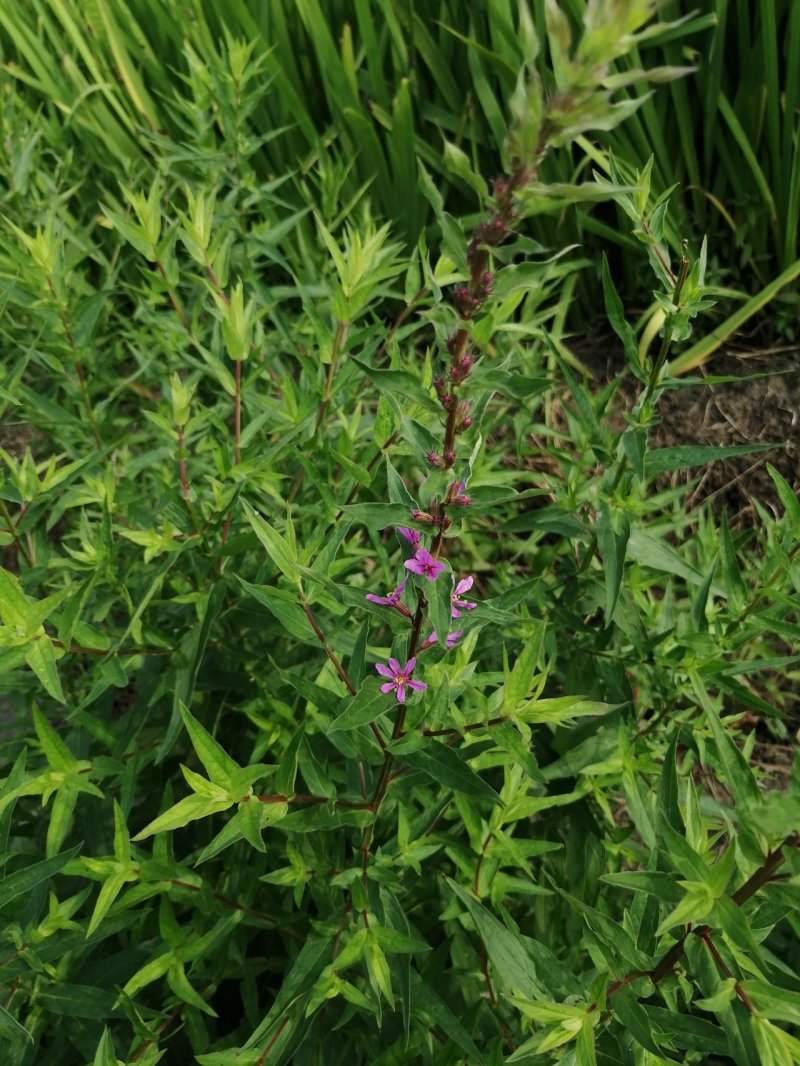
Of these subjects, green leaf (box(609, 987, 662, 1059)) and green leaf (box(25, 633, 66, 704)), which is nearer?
green leaf (box(609, 987, 662, 1059))

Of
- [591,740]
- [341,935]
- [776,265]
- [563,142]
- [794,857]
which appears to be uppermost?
[563,142]

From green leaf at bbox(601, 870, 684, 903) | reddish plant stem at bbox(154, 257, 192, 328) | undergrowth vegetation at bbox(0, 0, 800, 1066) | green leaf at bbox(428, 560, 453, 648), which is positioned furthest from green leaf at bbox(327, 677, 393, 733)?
reddish plant stem at bbox(154, 257, 192, 328)

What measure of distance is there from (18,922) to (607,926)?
0.87m

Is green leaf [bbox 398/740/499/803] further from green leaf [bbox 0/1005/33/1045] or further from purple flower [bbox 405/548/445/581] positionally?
green leaf [bbox 0/1005/33/1045]

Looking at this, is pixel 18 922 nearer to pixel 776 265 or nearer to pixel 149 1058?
pixel 149 1058

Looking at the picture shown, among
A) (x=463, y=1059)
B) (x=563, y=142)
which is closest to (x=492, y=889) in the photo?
(x=463, y=1059)

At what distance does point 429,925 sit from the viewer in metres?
1.37

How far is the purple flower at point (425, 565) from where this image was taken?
2.71 feet

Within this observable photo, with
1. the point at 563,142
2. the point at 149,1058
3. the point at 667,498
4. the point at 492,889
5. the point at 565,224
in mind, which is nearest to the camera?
the point at 563,142

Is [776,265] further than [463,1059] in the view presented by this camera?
Yes

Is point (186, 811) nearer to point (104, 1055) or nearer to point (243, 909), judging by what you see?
point (104, 1055)

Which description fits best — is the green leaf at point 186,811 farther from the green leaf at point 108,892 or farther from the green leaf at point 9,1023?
the green leaf at point 9,1023

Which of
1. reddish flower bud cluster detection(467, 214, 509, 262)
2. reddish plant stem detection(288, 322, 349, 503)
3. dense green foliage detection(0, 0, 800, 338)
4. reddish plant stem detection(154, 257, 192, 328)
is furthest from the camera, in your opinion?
dense green foliage detection(0, 0, 800, 338)

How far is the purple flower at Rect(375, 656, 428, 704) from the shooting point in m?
0.91
